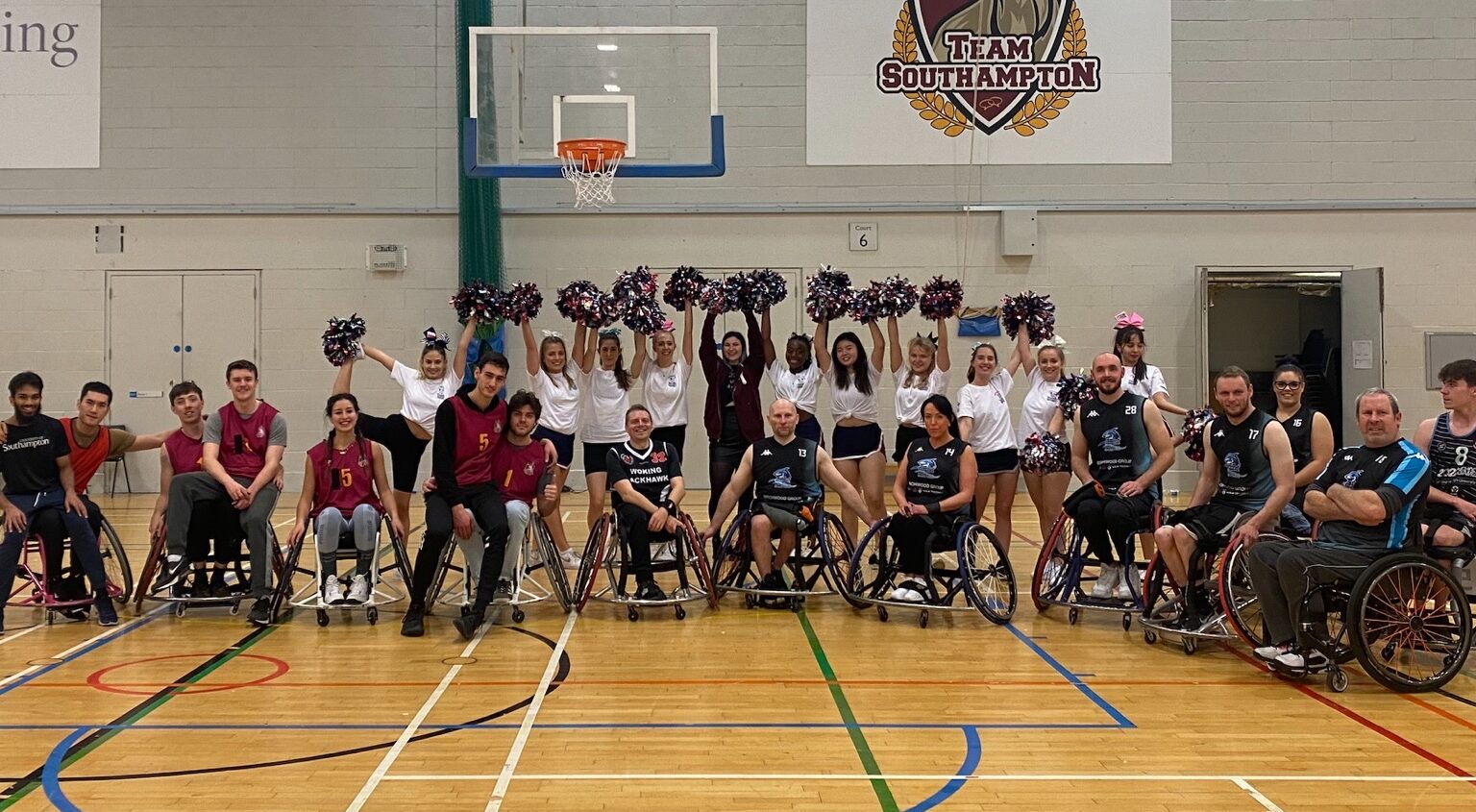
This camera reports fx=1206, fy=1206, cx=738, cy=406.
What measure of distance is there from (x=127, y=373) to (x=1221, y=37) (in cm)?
1168

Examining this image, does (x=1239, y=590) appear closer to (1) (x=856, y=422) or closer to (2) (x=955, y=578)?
(2) (x=955, y=578)

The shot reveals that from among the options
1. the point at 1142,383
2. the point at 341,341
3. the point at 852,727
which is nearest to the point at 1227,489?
the point at 1142,383

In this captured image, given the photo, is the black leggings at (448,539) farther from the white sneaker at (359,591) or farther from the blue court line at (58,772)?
the blue court line at (58,772)

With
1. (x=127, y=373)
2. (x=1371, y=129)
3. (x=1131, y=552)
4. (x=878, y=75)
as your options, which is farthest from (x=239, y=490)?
(x=1371, y=129)

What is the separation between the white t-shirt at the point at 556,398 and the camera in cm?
773

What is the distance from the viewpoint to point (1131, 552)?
6.15 meters

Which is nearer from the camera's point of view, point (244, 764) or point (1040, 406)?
point (244, 764)

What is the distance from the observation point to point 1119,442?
612 cm

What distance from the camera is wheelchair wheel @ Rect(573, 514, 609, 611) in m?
6.21

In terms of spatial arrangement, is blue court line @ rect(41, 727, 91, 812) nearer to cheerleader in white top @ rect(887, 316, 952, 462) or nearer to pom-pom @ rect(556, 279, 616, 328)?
pom-pom @ rect(556, 279, 616, 328)

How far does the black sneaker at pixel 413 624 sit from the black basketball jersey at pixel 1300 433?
169 inches

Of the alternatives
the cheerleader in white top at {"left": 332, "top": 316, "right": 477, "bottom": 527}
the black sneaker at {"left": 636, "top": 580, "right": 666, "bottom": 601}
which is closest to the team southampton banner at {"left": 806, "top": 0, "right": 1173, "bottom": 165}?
the cheerleader in white top at {"left": 332, "top": 316, "right": 477, "bottom": 527}

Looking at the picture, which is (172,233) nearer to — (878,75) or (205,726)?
(878,75)

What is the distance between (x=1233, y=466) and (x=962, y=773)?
8.36 ft
